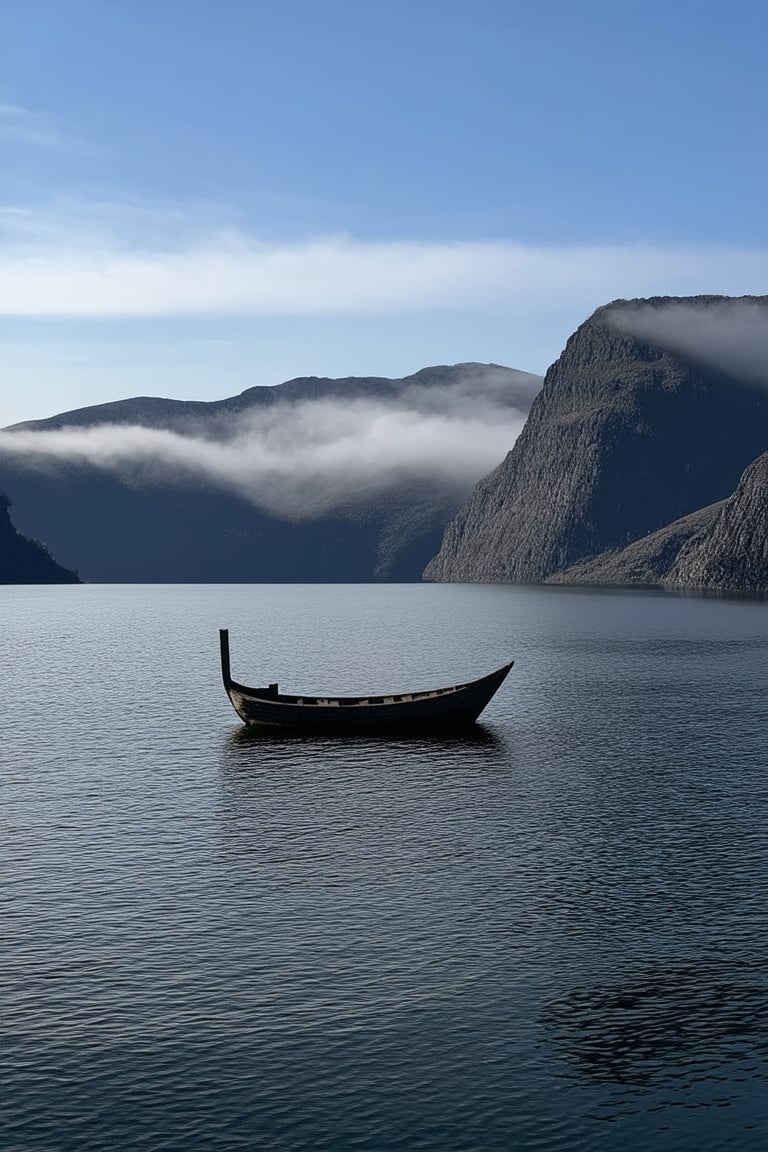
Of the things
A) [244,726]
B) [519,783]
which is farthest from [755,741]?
[244,726]

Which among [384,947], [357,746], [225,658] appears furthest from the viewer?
[225,658]

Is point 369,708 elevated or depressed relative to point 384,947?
elevated

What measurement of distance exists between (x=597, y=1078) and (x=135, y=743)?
58123mm

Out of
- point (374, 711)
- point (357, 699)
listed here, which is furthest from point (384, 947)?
point (357, 699)

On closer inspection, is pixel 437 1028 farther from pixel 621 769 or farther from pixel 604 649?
pixel 604 649

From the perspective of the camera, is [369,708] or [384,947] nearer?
[384,947]

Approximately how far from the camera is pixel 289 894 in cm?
4488

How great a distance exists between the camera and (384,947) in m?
38.8

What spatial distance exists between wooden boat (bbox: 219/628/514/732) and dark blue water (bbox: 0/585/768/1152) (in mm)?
4615

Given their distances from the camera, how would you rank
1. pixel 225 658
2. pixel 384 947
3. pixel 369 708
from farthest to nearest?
pixel 225 658 < pixel 369 708 < pixel 384 947

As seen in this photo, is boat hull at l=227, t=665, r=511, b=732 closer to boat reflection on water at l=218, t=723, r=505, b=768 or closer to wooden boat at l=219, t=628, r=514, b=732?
wooden boat at l=219, t=628, r=514, b=732

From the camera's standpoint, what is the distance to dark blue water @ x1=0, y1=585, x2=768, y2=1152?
28297 millimetres

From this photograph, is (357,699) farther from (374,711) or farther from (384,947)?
(384,947)

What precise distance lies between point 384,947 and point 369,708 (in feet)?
160
